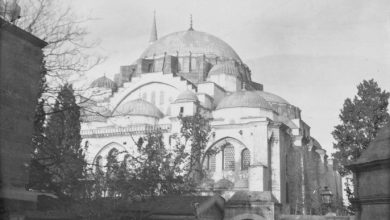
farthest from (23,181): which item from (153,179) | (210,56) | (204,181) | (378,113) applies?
(210,56)

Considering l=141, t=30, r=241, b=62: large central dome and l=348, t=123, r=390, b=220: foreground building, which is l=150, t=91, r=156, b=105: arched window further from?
l=348, t=123, r=390, b=220: foreground building

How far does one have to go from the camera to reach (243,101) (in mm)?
33281

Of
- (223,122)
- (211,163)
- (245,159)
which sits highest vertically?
(223,122)

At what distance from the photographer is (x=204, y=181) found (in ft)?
99.0

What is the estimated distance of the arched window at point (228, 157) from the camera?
31.7 m

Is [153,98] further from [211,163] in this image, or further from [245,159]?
[245,159]

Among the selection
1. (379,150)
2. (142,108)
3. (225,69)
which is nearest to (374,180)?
(379,150)

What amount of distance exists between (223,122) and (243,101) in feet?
7.00

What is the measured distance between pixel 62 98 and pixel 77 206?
226cm

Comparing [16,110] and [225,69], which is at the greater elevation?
[225,69]

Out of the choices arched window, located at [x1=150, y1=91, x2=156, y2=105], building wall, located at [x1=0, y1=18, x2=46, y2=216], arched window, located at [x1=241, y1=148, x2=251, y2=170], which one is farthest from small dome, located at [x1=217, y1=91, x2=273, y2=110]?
building wall, located at [x1=0, y1=18, x2=46, y2=216]

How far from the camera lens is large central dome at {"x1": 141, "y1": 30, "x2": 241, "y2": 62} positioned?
44.6 meters

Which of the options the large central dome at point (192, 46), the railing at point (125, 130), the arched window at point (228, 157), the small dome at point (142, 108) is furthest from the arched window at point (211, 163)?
the large central dome at point (192, 46)

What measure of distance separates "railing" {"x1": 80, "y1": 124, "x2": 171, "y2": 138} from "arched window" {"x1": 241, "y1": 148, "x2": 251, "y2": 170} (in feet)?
17.3
